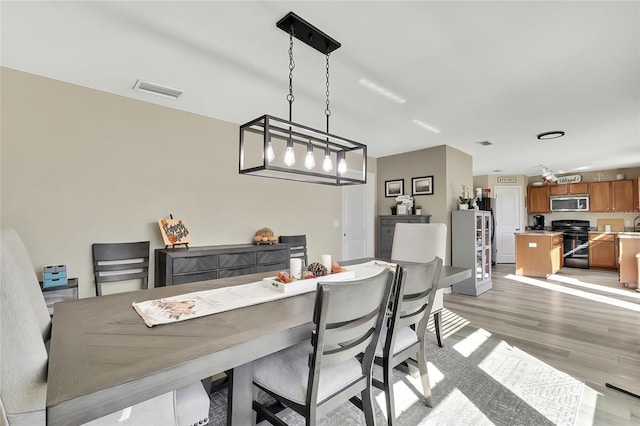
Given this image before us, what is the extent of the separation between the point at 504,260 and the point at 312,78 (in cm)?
779

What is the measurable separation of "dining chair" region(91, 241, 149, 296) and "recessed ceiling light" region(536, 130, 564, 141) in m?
5.33

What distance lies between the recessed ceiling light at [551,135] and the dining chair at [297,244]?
3.74 m

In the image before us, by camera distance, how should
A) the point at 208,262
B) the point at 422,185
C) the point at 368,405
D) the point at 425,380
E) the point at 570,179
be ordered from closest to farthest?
1. the point at 368,405
2. the point at 425,380
3. the point at 208,262
4. the point at 422,185
5. the point at 570,179

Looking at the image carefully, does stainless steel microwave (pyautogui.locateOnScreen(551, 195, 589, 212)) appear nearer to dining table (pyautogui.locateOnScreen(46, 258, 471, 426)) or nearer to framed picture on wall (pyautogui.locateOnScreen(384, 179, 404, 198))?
framed picture on wall (pyautogui.locateOnScreen(384, 179, 404, 198))

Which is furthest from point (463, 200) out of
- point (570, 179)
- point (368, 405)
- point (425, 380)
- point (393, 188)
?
point (570, 179)

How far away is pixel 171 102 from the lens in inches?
124

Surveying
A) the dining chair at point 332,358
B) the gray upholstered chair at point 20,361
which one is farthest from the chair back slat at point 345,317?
the gray upholstered chair at point 20,361

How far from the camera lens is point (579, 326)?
328 cm

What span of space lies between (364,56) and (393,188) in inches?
141

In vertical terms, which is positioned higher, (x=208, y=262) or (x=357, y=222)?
(x=357, y=222)

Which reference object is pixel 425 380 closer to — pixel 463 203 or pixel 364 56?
pixel 364 56

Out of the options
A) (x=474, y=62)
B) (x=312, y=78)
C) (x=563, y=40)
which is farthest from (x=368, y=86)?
(x=563, y=40)

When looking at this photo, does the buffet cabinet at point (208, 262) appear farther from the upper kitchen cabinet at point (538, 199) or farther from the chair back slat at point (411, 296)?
the upper kitchen cabinet at point (538, 199)

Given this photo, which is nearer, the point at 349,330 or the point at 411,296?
the point at 349,330
